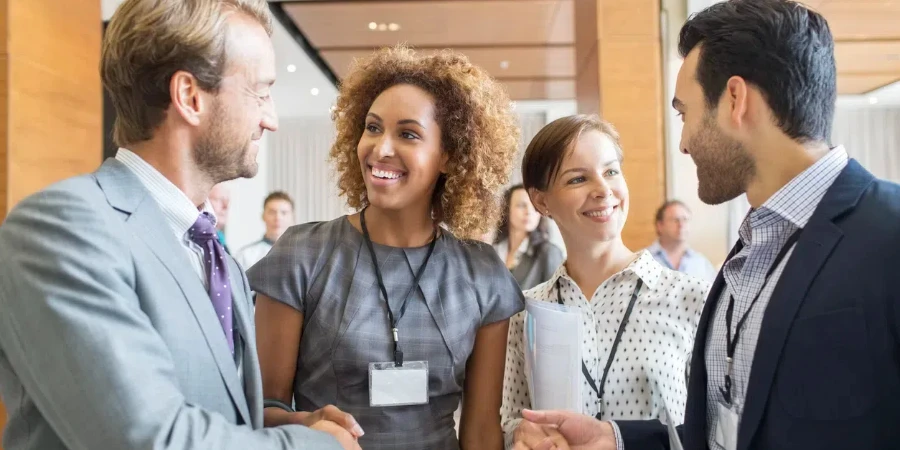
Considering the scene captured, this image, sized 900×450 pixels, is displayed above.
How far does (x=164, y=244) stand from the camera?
116 cm

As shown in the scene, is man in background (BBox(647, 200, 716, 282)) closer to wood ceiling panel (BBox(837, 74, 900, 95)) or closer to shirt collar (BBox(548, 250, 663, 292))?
shirt collar (BBox(548, 250, 663, 292))

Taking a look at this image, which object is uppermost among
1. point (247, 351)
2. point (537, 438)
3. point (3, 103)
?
point (3, 103)

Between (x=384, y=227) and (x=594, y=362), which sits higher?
(x=384, y=227)

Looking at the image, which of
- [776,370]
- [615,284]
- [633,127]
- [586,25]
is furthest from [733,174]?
[586,25]

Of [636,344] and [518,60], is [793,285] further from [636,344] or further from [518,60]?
[518,60]

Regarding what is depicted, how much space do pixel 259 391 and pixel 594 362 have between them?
849 mm

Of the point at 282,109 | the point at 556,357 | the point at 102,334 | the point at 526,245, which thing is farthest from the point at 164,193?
the point at 282,109

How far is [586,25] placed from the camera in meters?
5.33

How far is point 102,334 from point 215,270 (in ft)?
1.31

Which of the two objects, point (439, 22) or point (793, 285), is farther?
point (439, 22)

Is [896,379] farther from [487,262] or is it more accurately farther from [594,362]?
[487,262]

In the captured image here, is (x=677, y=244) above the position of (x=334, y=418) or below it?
above

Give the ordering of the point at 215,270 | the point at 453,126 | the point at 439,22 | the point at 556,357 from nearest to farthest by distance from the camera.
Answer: the point at 215,270, the point at 556,357, the point at 453,126, the point at 439,22

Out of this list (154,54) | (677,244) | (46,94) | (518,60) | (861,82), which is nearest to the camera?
(154,54)
